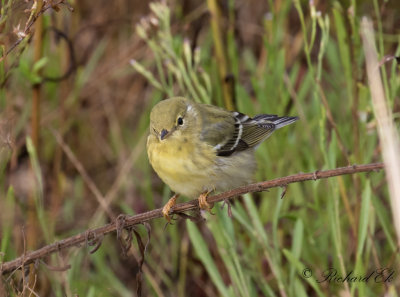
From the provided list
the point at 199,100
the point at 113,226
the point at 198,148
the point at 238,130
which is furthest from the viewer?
the point at 238,130

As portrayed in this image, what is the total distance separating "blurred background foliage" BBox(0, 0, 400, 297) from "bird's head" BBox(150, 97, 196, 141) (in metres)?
0.13

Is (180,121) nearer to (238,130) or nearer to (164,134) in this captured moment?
(164,134)

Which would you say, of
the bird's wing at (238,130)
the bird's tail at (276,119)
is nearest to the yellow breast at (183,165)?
the bird's wing at (238,130)

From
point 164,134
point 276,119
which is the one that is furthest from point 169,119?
point 276,119

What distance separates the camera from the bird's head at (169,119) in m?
2.79

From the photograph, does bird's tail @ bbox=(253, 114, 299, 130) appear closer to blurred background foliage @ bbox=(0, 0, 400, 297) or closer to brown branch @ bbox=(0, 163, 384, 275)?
blurred background foliage @ bbox=(0, 0, 400, 297)

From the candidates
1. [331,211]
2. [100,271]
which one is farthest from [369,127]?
[100,271]

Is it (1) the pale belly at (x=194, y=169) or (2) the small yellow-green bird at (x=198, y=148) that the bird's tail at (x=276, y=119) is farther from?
(1) the pale belly at (x=194, y=169)

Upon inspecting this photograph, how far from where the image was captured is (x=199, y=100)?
9.94ft

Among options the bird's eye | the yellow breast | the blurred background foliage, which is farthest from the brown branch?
the bird's eye

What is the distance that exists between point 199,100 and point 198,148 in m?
0.32

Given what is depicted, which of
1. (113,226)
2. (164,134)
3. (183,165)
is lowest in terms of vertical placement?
(113,226)

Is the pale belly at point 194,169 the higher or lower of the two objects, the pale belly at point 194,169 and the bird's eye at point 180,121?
the lower

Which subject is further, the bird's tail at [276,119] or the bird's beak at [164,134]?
the bird's tail at [276,119]
